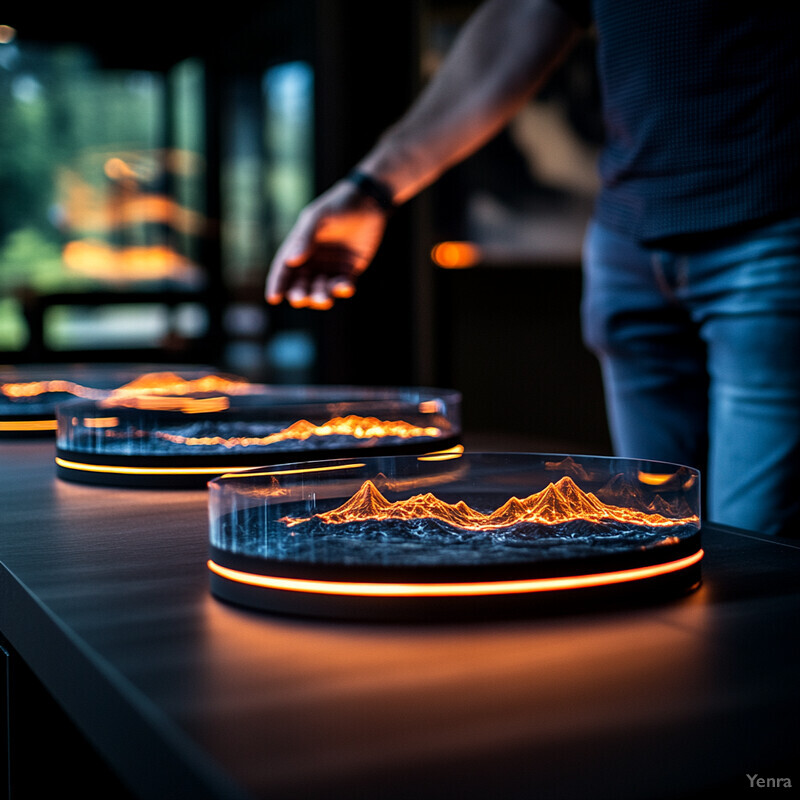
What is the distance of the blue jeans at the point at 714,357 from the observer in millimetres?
1061

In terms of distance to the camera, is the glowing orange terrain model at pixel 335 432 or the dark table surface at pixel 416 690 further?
the glowing orange terrain model at pixel 335 432

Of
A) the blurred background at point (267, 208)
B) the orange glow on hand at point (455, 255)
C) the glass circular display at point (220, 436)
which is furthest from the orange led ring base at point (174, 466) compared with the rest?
the orange glow on hand at point (455, 255)

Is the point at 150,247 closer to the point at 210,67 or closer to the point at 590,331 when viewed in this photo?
the point at 210,67

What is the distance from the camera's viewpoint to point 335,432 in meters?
1.12

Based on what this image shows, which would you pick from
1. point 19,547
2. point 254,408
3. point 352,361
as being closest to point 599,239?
point 254,408

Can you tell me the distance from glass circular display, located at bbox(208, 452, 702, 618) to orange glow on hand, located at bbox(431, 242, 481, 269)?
12.7ft

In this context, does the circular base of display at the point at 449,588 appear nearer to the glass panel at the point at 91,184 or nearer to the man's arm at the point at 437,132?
the man's arm at the point at 437,132

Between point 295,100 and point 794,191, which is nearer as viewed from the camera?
point 794,191

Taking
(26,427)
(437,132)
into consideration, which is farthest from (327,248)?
(26,427)

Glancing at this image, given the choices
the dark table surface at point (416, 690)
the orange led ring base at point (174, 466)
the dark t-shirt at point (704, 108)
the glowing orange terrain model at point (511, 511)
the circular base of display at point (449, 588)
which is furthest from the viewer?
the dark t-shirt at point (704, 108)

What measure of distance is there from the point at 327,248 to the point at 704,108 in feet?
1.44

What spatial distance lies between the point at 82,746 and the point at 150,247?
4.83 meters

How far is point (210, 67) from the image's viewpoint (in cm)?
526

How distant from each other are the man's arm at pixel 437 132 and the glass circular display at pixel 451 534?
0.52 m
